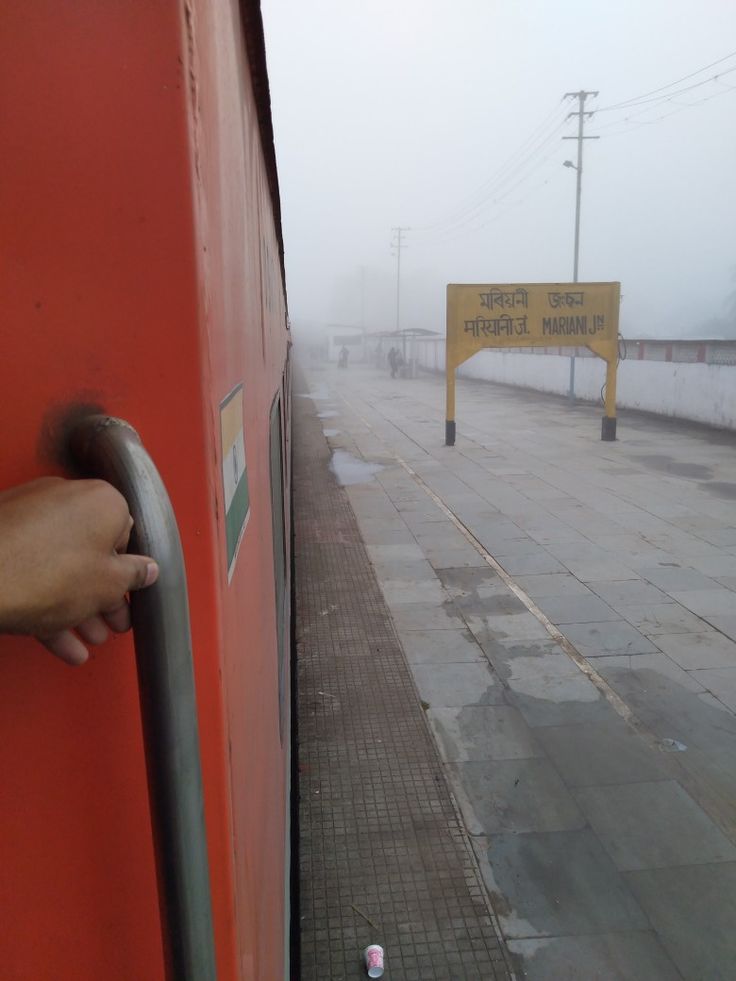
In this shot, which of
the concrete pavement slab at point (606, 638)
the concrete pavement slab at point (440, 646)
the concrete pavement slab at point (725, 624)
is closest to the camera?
the concrete pavement slab at point (440, 646)

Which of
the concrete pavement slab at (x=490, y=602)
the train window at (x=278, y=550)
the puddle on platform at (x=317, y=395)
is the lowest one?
the puddle on platform at (x=317, y=395)

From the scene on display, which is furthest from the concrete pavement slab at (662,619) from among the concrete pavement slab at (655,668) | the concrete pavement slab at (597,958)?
the concrete pavement slab at (597,958)

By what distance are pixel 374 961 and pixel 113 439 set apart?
9.13 feet

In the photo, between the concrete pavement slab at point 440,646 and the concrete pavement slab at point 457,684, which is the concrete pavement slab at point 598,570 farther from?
the concrete pavement slab at point 457,684

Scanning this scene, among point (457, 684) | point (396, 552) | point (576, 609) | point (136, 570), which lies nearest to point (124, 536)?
point (136, 570)

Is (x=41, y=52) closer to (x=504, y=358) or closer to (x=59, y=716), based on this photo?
(x=59, y=716)

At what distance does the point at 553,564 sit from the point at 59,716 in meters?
7.11

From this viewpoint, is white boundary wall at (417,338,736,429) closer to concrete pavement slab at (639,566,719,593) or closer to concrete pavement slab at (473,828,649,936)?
concrete pavement slab at (639,566,719,593)

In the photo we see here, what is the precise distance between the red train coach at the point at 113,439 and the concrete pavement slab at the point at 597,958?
2546 mm

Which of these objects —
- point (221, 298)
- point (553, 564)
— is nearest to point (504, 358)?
point (553, 564)

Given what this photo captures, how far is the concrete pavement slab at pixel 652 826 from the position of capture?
3.44 metres

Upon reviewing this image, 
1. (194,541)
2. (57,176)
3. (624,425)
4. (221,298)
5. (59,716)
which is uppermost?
(57,176)

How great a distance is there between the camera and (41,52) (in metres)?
0.70

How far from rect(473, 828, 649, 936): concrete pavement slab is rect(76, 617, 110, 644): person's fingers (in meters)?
2.91
